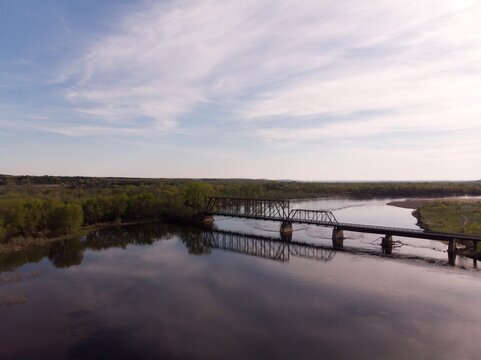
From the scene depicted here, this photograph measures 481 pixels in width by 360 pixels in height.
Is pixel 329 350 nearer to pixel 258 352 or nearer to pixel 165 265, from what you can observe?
pixel 258 352

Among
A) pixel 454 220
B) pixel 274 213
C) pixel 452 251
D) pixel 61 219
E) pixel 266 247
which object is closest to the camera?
pixel 452 251

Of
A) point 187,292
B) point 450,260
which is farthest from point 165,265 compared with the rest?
point 450,260

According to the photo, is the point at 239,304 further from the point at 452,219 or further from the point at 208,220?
the point at 452,219

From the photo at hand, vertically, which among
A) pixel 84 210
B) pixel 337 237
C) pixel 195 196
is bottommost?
pixel 337 237

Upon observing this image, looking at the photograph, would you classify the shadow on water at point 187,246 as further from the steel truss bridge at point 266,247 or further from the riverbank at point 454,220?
the riverbank at point 454,220

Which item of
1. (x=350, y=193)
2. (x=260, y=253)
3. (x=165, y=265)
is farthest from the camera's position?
(x=350, y=193)

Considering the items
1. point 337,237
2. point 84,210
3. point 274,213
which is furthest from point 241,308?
point 84,210
